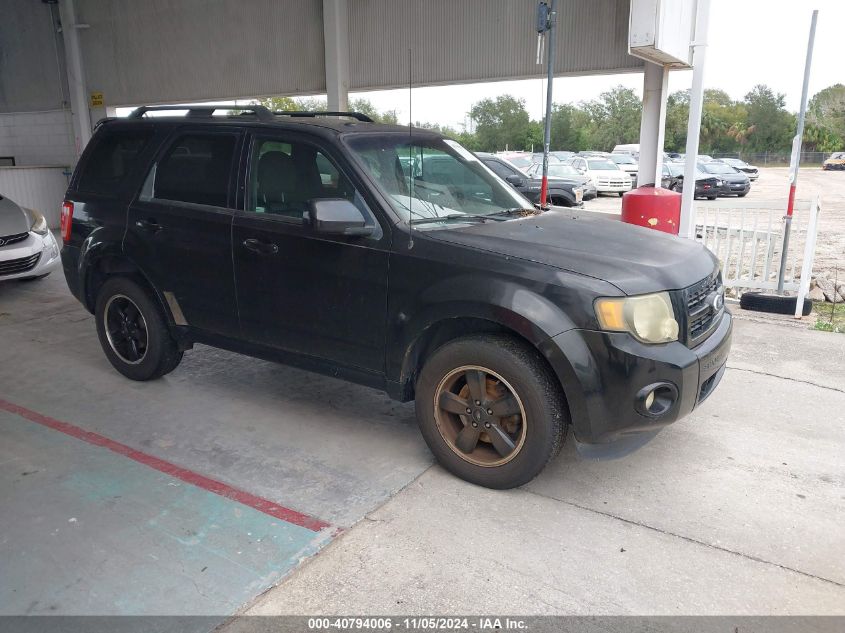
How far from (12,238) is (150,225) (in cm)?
431

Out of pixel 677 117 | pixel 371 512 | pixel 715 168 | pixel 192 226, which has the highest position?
pixel 677 117

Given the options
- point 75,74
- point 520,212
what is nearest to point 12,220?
point 520,212

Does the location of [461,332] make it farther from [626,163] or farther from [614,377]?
[626,163]

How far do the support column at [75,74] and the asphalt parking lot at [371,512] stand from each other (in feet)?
42.4

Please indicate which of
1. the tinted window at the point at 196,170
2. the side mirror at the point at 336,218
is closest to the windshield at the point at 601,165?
the tinted window at the point at 196,170

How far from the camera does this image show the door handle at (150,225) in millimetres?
4574

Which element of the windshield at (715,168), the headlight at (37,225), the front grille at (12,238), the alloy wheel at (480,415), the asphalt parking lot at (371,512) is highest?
the windshield at (715,168)

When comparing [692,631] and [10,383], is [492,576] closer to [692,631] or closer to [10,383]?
[692,631]

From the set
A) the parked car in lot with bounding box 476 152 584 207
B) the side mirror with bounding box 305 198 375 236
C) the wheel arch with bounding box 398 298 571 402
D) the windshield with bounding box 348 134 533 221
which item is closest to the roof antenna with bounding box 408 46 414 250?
the windshield with bounding box 348 134 533 221

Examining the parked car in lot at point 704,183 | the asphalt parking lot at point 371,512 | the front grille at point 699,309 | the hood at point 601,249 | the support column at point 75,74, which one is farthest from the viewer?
the parked car in lot at point 704,183

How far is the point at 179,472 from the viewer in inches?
145

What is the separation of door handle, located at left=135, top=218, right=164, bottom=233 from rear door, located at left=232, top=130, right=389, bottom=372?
76 cm

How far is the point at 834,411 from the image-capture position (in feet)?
15.0

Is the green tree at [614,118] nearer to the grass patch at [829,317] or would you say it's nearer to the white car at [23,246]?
the grass patch at [829,317]
